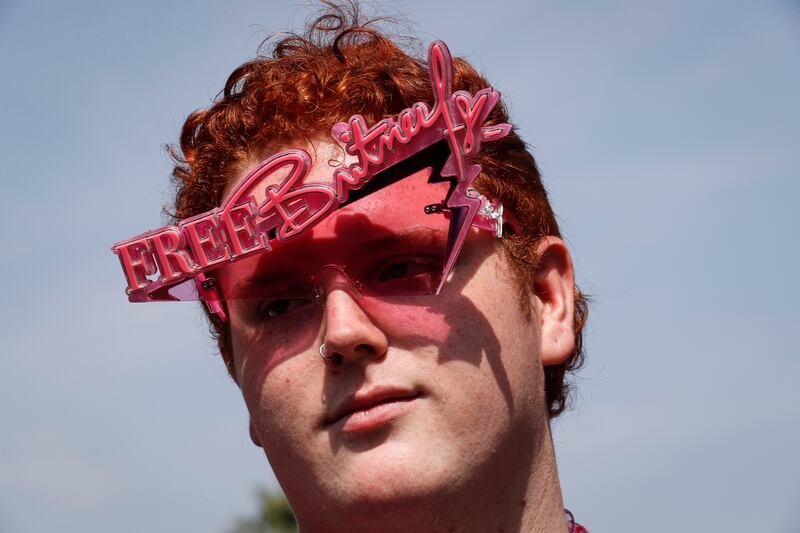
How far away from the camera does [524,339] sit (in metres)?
3.63

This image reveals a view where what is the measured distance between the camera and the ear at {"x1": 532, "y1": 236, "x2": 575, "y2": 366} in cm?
385

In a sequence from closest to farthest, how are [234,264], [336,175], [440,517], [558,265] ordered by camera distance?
[440,517], [336,175], [234,264], [558,265]

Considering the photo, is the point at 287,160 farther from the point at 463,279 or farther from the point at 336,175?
the point at 463,279

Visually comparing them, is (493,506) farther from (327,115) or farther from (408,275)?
(327,115)

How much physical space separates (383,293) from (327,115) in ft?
2.62

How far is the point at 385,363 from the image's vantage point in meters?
3.32

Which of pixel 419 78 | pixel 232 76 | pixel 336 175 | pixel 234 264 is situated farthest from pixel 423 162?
pixel 232 76

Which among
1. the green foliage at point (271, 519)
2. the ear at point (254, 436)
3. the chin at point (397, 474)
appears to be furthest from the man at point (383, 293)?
the green foliage at point (271, 519)

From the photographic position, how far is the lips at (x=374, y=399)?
325 cm

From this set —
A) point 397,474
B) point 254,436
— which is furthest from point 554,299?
point 254,436

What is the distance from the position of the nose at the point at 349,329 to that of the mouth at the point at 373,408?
14 cm

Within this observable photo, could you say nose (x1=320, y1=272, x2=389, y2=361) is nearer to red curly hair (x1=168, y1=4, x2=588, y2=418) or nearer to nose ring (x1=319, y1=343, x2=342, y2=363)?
nose ring (x1=319, y1=343, x2=342, y2=363)

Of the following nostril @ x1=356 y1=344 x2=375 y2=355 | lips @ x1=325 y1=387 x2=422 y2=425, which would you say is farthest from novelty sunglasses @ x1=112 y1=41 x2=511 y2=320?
lips @ x1=325 y1=387 x2=422 y2=425

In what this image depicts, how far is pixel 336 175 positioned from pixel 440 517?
4.03 ft
